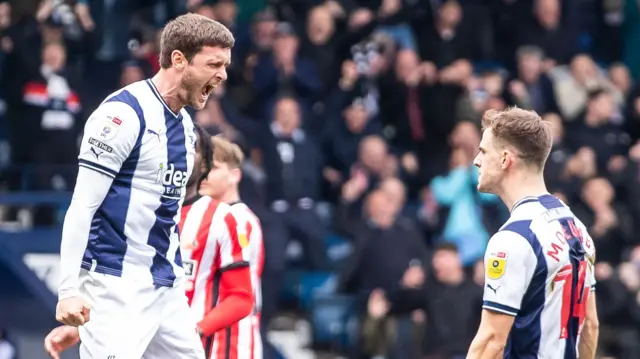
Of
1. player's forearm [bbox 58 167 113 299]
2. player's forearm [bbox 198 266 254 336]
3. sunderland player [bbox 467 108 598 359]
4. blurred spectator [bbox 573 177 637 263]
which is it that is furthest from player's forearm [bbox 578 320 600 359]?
blurred spectator [bbox 573 177 637 263]

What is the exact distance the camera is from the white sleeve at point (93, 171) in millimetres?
5438

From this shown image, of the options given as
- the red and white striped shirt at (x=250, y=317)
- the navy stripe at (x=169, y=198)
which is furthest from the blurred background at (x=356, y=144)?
the navy stripe at (x=169, y=198)

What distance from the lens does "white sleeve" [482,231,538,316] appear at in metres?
5.08

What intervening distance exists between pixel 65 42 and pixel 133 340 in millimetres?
7439

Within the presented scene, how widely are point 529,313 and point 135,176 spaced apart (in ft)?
5.75

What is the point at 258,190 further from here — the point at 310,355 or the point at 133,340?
the point at 133,340

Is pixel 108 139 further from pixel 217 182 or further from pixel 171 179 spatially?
pixel 217 182

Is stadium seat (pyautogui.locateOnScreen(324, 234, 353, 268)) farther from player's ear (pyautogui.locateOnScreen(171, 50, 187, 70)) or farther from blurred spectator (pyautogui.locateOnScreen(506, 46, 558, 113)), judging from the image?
player's ear (pyautogui.locateOnScreen(171, 50, 187, 70))

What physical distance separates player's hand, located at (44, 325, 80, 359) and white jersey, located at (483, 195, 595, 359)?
178cm

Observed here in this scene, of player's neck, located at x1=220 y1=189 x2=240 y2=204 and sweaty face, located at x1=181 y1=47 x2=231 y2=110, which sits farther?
player's neck, located at x1=220 y1=189 x2=240 y2=204

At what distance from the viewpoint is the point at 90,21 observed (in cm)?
1298

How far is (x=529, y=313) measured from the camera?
17.0 ft

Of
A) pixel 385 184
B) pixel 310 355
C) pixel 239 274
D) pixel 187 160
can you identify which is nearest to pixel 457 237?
pixel 385 184

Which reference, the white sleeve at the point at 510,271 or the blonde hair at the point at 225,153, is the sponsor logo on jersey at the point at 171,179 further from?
the white sleeve at the point at 510,271
